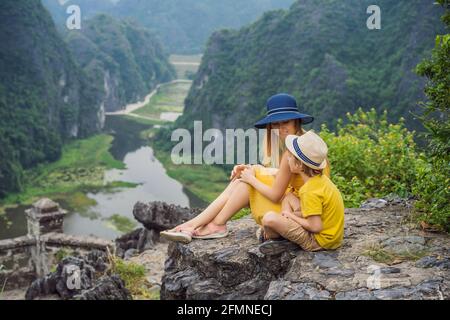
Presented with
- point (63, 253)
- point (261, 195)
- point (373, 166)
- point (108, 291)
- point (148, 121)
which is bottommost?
point (148, 121)

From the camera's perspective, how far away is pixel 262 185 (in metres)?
4.16

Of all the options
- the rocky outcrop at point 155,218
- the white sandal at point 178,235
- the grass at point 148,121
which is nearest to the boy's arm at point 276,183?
the white sandal at point 178,235

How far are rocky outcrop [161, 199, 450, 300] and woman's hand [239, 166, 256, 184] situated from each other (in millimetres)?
510

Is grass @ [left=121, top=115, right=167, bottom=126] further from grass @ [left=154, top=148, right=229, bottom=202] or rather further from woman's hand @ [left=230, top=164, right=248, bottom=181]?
woman's hand @ [left=230, top=164, right=248, bottom=181]

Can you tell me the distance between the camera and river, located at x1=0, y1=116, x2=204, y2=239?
1307 inches

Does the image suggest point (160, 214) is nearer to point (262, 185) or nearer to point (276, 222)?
point (262, 185)

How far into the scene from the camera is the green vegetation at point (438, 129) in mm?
3930

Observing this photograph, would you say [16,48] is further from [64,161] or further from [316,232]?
[316,232]

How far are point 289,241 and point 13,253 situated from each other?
8447mm

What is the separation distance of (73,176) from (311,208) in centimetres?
4826

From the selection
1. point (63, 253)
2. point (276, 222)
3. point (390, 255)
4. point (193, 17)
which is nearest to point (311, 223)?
point (276, 222)

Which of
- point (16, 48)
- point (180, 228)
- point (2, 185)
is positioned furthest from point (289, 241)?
point (16, 48)

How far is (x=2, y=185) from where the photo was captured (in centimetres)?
4491

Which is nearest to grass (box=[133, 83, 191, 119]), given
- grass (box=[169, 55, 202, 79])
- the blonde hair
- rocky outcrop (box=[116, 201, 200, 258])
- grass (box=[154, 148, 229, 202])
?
grass (box=[169, 55, 202, 79])
